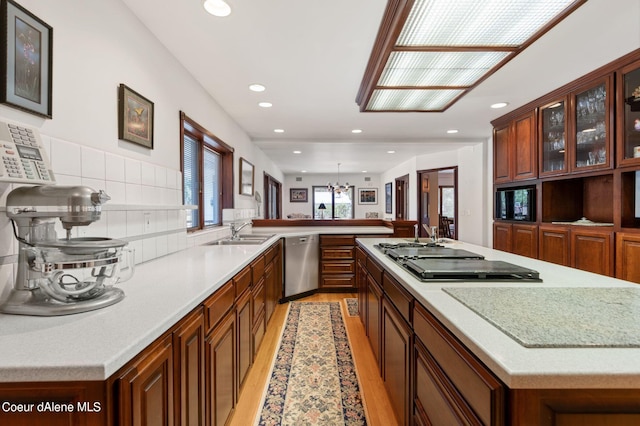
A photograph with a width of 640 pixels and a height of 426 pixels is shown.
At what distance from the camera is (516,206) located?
3.82m

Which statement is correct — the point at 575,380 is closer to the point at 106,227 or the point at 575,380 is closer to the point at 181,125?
the point at 106,227

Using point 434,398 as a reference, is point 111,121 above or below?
above

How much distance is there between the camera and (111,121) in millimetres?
1656

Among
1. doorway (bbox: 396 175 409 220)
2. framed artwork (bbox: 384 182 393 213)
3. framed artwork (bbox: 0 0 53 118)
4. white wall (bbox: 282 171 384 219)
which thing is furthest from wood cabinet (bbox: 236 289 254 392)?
white wall (bbox: 282 171 384 219)

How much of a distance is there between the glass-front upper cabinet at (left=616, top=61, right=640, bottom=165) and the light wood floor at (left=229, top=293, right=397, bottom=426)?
2.65 m

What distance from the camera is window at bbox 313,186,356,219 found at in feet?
36.2

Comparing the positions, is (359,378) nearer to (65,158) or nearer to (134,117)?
(65,158)

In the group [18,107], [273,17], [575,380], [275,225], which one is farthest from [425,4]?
→ [275,225]

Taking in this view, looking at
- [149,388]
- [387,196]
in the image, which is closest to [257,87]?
[149,388]

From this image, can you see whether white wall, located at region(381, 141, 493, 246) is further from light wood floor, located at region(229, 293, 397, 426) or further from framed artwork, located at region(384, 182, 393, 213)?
light wood floor, located at region(229, 293, 397, 426)

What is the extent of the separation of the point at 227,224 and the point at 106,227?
2.09m

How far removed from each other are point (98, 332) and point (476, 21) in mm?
2274

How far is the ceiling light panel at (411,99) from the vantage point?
2.80 metres

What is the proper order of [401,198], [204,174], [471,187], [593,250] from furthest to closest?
[401,198] < [471,187] < [204,174] < [593,250]
